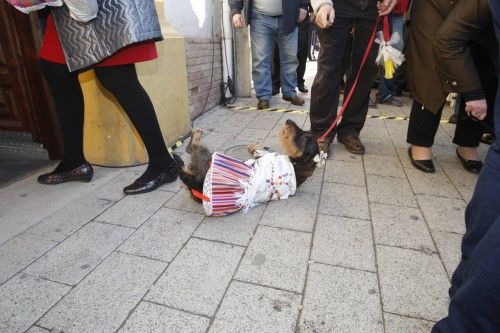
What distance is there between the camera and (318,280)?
149 centimetres

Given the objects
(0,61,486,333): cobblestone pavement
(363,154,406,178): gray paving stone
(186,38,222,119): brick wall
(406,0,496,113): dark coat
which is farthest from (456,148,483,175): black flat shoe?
(186,38,222,119): brick wall

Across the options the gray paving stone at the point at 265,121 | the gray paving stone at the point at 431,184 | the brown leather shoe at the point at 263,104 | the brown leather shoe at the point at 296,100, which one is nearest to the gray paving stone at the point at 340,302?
the gray paving stone at the point at 431,184

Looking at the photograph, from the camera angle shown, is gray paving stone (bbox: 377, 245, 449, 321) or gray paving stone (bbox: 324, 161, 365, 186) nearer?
gray paving stone (bbox: 377, 245, 449, 321)

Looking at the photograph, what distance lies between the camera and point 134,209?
2051mm

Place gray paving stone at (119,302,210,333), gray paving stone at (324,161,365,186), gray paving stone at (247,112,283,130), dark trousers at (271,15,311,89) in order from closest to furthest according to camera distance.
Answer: gray paving stone at (119,302,210,333) → gray paving stone at (324,161,365,186) → gray paving stone at (247,112,283,130) → dark trousers at (271,15,311,89)

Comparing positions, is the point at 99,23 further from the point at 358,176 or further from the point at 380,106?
the point at 380,106

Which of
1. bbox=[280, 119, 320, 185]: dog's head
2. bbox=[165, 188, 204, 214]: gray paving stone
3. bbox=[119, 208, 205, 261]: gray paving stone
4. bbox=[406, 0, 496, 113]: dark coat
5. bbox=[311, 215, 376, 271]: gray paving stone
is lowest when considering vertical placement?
bbox=[311, 215, 376, 271]: gray paving stone

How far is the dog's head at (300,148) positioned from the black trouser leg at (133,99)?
2.75ft

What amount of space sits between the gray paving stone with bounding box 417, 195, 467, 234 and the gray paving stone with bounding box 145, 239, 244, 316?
115 centimetres

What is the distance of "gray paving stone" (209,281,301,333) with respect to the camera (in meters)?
1.25

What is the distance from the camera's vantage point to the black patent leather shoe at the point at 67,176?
7.66ft

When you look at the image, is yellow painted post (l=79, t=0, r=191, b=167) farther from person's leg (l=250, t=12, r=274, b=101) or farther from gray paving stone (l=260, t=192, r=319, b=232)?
person's leg (l=250, t=12, r=274, b=101)

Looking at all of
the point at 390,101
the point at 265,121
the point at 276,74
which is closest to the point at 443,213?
the point at 265,121

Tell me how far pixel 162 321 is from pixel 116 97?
139 centimetres
